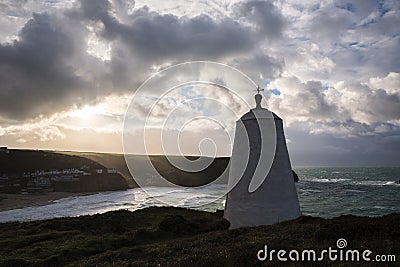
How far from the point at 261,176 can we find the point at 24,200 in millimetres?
54956

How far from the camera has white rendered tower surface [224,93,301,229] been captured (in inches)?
459

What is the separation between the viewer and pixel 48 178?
7575 cm

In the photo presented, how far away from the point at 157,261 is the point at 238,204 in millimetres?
4488

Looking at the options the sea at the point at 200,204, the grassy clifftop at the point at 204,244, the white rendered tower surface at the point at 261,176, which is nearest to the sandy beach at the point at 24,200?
the sea at the point at 200,204

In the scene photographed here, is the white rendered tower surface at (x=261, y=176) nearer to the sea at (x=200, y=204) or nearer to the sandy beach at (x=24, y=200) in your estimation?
the sea at (x=200, y=204)

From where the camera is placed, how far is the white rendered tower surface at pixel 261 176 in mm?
11656

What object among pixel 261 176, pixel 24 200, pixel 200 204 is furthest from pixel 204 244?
pixel 24 200

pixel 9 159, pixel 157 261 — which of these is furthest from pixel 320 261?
pixel 9 159

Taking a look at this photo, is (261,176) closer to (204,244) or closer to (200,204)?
(204,244)

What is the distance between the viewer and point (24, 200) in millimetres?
55031

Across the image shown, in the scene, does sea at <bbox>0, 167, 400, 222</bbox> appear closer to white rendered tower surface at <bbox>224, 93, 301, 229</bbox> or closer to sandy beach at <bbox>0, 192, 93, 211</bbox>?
sandy beach at <bbox>0, 192, 93, 211</bbox>

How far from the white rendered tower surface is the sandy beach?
45.8 metres

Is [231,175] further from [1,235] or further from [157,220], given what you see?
[1,235]

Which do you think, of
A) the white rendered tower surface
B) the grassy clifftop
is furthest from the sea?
the white rendered tower surface
